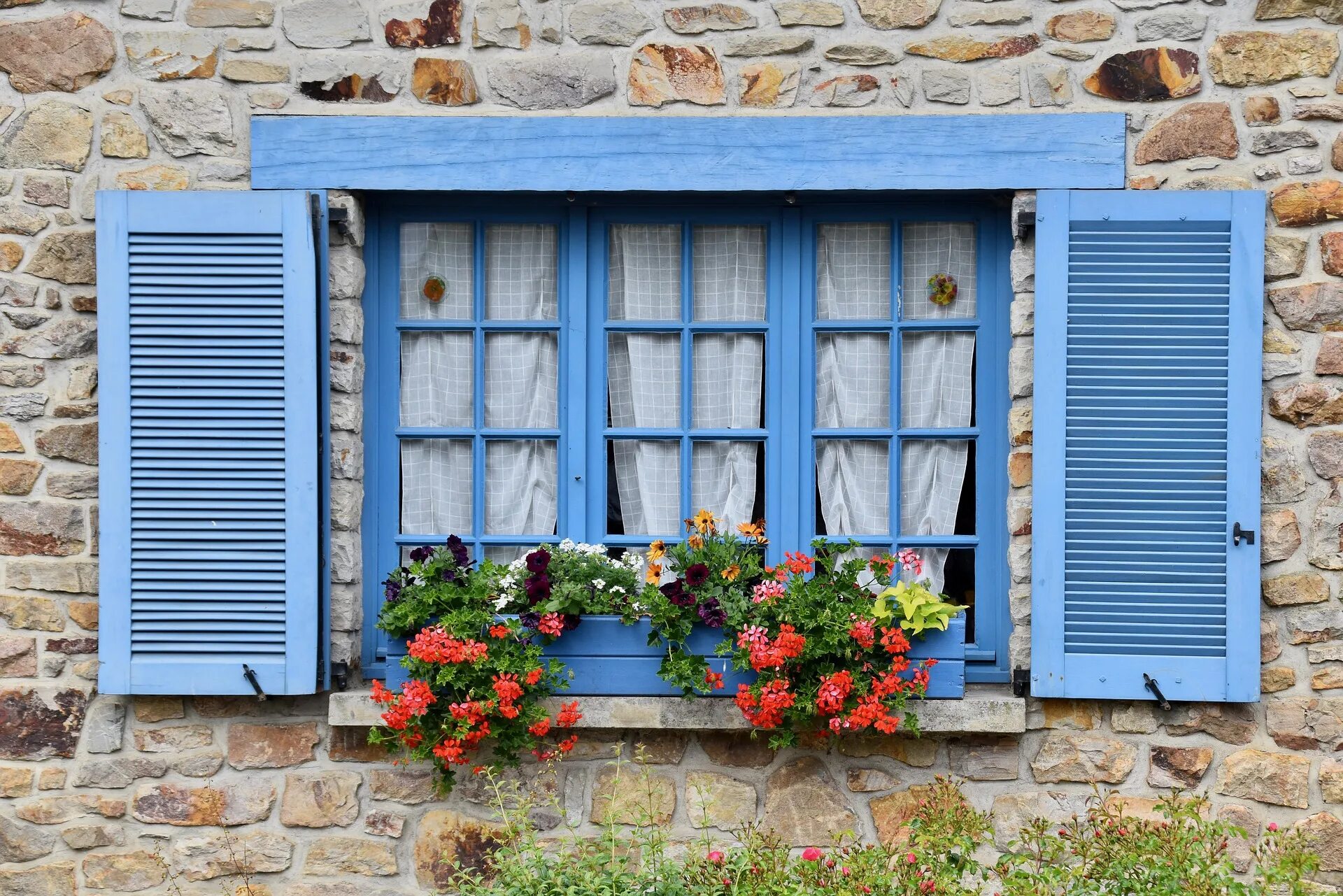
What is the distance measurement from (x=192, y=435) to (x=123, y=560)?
42 cm

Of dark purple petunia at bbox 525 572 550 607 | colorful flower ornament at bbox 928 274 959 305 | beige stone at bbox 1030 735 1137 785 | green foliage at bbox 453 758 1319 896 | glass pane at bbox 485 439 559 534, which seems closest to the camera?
green foliage at bbox 453 758 1319 896

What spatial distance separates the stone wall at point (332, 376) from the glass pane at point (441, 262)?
20cm

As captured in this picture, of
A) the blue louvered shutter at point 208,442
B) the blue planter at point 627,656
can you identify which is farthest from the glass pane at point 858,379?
the blue louvered shutter at point 208,442

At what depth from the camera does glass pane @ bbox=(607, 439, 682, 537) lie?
383 centimetres

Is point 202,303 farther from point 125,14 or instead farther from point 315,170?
point 125,14

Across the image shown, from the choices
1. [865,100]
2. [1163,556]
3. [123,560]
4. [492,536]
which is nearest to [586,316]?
[492,536]

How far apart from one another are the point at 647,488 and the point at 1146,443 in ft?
4.91

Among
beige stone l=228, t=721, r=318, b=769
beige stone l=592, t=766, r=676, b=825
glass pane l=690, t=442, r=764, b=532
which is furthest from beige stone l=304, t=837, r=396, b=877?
glass pane l=690, t=442, r=764, b=532

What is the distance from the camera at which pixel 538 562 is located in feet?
11.6

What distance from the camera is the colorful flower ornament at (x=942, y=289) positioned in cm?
374

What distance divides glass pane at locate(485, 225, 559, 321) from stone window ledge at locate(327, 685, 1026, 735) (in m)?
1.23

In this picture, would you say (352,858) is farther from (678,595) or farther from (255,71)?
(255,71)

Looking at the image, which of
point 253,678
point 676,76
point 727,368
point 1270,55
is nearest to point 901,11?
point 676,76

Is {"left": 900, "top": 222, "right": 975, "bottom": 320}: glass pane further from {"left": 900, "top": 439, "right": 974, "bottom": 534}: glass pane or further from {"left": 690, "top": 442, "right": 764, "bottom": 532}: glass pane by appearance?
{"left": 690, "top": 442, "right": 764, "bottom": 532}: glass pane
